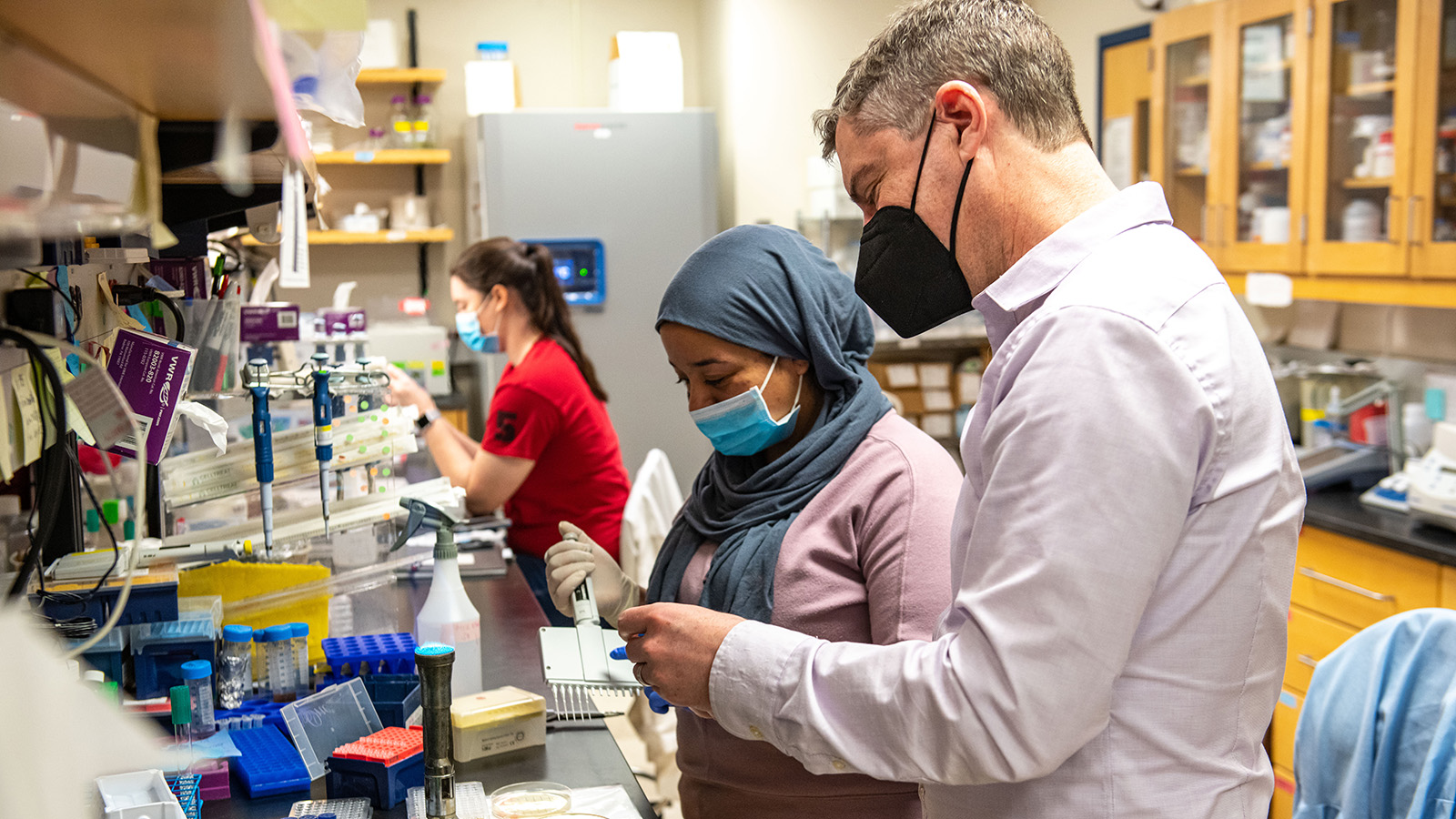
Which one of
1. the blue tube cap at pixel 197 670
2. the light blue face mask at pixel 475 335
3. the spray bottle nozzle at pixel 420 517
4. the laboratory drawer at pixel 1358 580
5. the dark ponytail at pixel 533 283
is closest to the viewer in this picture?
the blue tube cap at pixel 197 670

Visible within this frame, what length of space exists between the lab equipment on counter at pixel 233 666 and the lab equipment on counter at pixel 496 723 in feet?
1.04

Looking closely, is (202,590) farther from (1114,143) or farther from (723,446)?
(1114,143)

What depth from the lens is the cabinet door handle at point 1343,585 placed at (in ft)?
8.39

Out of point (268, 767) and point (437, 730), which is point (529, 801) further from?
point (268, 767)

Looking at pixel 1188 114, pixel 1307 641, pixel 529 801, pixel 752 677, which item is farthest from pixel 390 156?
pixel 752 677

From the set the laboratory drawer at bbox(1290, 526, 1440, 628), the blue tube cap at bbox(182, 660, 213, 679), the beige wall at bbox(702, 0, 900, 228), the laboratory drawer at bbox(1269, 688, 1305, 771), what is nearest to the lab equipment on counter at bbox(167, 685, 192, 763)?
the blue tube cap at bbox(182, 660, 213, 679)

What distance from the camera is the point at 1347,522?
8.67ft

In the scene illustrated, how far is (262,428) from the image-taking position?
5.47 ft

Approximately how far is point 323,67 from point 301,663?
1.20 m

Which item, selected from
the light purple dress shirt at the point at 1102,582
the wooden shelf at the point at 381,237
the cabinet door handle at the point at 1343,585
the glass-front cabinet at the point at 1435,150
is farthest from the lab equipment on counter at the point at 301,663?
the wooden shelf at the point at 381,237

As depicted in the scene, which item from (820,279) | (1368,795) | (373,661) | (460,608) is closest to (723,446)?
(820,279)

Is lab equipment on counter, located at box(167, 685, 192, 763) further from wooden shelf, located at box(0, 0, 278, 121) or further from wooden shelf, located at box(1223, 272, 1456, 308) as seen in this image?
wooden shelf, located at box(1223, 272, 1456, 308)

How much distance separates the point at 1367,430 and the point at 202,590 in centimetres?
293

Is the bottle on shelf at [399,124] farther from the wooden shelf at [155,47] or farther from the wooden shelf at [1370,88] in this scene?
the wooden shelf at [155,47]
